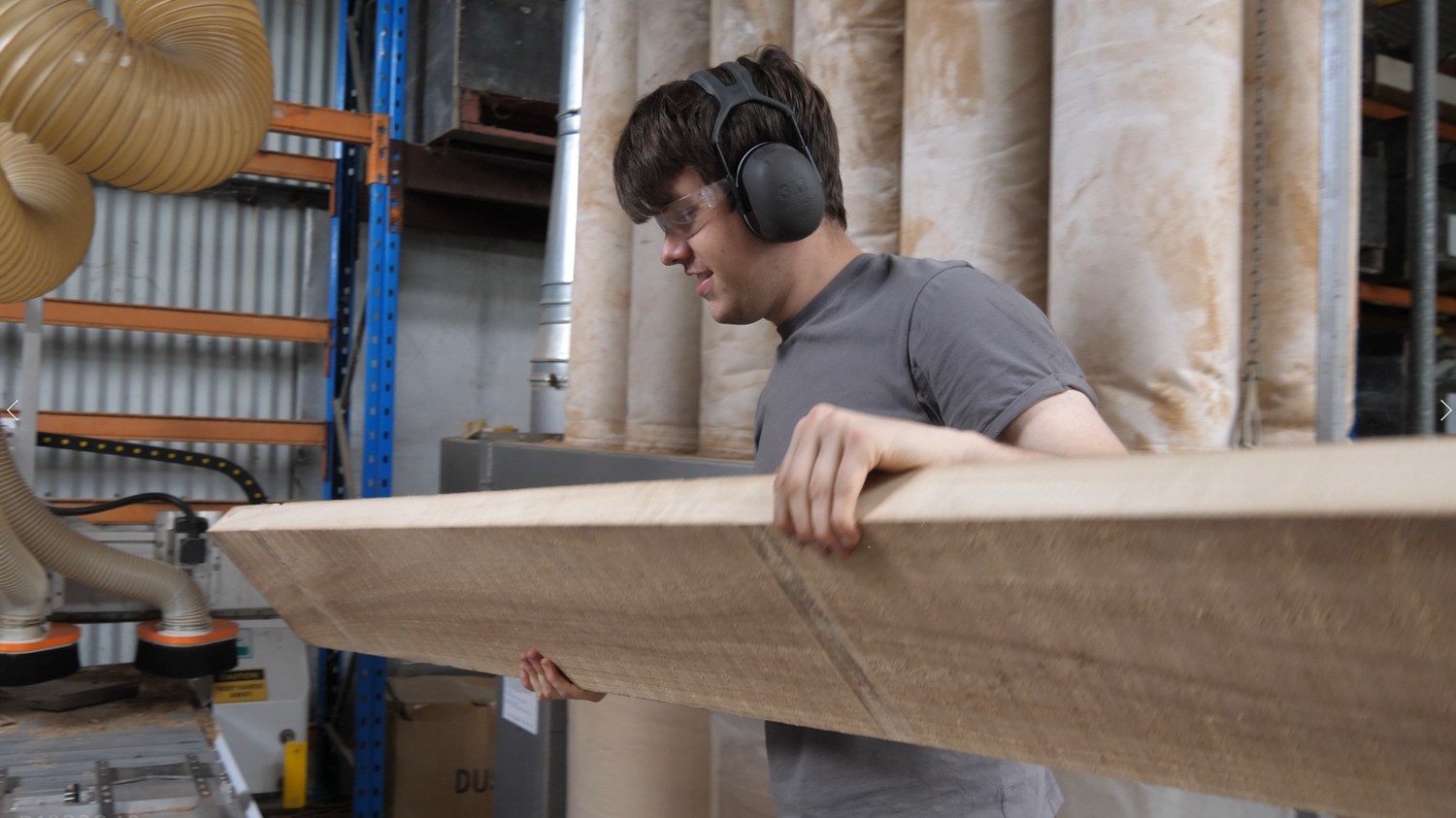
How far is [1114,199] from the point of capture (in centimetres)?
113

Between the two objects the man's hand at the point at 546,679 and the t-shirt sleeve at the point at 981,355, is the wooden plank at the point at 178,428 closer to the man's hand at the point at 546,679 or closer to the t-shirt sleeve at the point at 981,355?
the man's hand at the point at 546,679

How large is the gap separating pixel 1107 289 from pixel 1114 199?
0.34ft

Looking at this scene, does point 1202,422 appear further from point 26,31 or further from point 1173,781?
point 26,31

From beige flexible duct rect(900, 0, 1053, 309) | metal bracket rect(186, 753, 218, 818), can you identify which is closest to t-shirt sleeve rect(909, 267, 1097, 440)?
beige flexible duct rect(900, 0, 1053, 309)

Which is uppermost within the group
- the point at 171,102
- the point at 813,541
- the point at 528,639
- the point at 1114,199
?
the point at 171,102

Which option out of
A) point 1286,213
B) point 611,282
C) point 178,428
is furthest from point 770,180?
point 178,428

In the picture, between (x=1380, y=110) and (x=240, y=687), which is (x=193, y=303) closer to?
(x=240, y=687)

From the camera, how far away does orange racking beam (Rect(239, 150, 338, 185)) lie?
3.55m

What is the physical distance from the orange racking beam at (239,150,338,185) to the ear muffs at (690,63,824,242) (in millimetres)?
3090

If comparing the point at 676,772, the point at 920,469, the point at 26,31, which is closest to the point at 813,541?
the point at 920,469

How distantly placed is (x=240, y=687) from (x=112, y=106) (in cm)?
163

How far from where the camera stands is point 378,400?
11.0ft

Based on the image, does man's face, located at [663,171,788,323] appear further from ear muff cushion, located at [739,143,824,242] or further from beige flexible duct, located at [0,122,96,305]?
beige flexible duct, located at [0,122,96,305]

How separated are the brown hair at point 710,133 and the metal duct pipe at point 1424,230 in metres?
1.02
